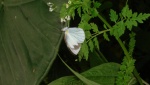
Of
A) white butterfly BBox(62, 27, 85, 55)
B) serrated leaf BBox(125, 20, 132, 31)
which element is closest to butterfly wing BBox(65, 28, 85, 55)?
white butterfly BBox(62, 27, 85, 55)

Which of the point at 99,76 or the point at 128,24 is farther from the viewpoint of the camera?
the point at 99,76

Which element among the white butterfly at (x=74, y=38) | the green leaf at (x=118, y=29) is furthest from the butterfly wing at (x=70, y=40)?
the green leaf at (x=118, y=29)

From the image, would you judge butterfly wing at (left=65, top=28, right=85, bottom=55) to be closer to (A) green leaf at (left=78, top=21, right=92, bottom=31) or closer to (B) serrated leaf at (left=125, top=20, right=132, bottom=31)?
(A) green leaf at (left=78, top=21, right=92, bottom=31)

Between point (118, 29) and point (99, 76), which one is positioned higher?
point (118, 29)

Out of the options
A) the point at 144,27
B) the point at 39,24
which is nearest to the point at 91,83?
the point at 39,24

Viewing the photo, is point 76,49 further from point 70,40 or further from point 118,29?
point 118,29

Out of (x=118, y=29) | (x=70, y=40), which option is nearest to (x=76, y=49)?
(x=70, y=40)
